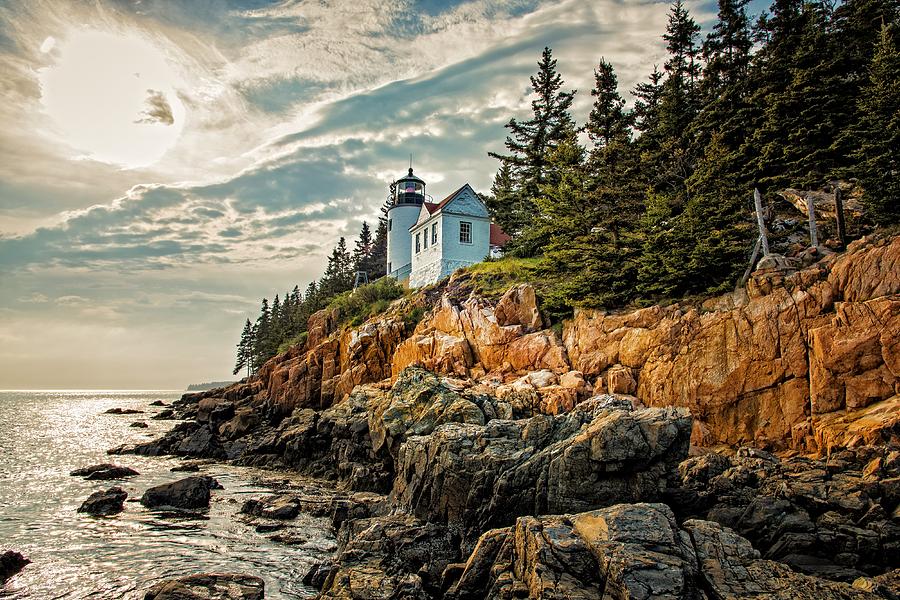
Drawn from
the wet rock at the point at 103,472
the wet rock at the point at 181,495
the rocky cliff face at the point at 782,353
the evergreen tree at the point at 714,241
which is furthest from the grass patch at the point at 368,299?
the evergreen tree at the point at 714,241

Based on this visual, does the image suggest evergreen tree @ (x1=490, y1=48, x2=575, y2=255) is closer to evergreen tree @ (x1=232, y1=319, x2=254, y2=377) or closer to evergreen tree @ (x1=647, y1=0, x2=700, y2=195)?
evergreen tree @ (x1=647, y1=0, x2=700, y2=195)

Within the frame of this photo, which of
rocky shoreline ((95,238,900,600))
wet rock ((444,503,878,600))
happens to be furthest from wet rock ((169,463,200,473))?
wet rock ((444,503,878,600))

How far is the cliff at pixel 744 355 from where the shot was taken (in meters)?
15.4

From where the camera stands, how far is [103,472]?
2478cm

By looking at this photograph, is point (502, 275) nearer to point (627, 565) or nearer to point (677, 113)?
point (677, 113)

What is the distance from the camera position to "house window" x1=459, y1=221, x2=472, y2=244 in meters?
40.2

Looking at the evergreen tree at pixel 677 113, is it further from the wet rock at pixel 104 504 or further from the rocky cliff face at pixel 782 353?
the wet rock at pixel 104 504

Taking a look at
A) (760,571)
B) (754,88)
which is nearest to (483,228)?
(754,88)

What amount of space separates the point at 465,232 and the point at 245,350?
65.5 metres

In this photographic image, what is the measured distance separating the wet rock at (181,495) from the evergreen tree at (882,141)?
2805cm

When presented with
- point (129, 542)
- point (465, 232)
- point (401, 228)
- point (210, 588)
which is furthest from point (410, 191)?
point (210, 588)

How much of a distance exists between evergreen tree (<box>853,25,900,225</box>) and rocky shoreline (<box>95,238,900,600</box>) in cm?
234

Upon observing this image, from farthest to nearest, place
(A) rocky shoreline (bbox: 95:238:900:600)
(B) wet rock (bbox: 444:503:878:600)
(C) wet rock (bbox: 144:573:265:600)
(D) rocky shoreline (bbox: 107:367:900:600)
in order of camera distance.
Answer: (C) wet rock (bbox: 144:573:265:600) → (A) rocky shoreline (bbox: 95:238:900:600) → (D) rocky shoreline (bbox: 107:367:900:600) → (B) wet rock (bbox: 444:503:878:600)

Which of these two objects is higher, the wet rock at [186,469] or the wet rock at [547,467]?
the wet rock at [547,467]
